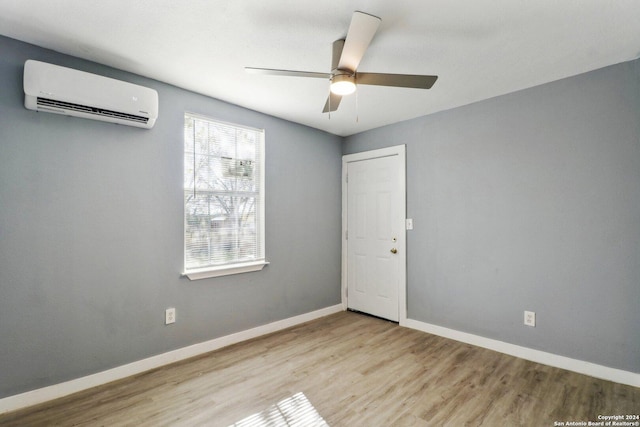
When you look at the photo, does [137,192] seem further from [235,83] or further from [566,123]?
[566,123]

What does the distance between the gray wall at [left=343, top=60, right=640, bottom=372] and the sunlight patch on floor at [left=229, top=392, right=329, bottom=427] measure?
1958 mm

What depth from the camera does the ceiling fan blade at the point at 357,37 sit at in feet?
5.02

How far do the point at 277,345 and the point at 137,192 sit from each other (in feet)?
6.42

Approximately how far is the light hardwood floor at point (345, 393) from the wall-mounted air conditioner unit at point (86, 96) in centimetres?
204

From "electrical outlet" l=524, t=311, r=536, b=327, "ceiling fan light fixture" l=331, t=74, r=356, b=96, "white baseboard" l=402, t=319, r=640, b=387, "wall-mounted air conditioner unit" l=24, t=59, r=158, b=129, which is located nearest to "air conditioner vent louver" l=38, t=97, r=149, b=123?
"wall-mounted air conditioner unit" l=24, t=59, r=158, b=129

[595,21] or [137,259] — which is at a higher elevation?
[595,21]

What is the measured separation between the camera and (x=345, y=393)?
7.30ft

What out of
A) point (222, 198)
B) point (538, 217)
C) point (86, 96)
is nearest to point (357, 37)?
point (86, 96)

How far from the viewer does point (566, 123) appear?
260 centimetres

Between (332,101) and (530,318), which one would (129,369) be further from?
(530,318)

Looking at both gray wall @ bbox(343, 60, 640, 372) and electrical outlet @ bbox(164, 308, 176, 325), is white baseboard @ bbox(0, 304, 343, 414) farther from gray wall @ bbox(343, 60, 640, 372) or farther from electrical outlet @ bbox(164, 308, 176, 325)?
gray wall @ bbox(343, 60, 640, 372)

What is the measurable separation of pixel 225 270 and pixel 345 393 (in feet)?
5.18

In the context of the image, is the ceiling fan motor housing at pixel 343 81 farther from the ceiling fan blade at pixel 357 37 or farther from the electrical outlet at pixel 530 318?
the electrical outlet at pixel 530 318

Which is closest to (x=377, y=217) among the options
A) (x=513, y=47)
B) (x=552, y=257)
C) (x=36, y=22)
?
(x=552, y=257)
